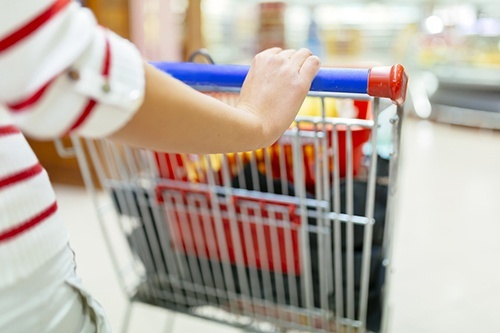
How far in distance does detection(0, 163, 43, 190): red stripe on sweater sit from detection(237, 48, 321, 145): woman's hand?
0.21 m

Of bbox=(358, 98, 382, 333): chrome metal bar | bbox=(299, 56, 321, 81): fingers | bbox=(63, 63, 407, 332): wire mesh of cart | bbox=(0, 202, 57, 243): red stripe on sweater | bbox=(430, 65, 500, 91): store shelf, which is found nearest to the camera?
bbox=(0, 202, 57, 243): red stripe on sweater

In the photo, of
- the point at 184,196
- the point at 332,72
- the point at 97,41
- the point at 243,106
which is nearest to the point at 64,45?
the point at 97,41

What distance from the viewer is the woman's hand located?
19.8 inches

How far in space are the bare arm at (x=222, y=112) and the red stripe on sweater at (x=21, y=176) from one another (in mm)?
125

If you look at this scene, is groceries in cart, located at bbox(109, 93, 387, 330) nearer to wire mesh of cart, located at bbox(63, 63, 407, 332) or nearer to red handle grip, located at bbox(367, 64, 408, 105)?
wire mesh of cart, located at bbox(63, 63, 407, 332)

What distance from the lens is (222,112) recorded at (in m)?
0.44

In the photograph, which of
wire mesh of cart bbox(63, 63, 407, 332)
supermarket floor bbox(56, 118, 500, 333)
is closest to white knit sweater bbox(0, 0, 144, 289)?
wire mesh of cart bbox(63, 63, 407, 332)

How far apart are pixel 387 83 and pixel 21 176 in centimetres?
41

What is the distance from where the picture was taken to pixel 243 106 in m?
0.50

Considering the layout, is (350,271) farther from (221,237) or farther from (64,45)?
(64,45)

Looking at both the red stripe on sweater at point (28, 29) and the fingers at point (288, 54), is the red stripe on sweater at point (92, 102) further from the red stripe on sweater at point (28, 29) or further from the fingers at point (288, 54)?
the fingers at point (288, 54)

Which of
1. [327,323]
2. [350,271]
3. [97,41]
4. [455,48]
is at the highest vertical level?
[97,41]

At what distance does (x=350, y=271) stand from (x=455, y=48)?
10.7ft

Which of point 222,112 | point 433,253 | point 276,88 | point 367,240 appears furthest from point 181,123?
point 433,253
